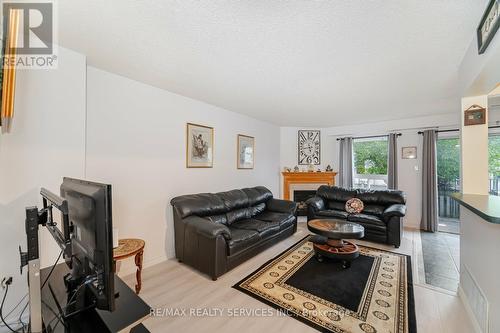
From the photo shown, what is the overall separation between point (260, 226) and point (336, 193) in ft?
7.78

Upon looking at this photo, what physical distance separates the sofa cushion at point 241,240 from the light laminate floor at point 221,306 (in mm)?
295

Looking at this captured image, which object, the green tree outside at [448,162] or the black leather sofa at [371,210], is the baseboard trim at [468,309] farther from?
the green tree outside at [448,162]

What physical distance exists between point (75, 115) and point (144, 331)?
2.07 metres

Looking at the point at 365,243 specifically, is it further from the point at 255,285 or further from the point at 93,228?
the point at 93,228

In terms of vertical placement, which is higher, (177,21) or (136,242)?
(177,21)

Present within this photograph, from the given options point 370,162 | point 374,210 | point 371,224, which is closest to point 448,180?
point 370,162

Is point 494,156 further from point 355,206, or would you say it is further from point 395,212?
point 355,206

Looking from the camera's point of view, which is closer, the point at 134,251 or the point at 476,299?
the point at 476,299

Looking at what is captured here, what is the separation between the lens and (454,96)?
3.34 metres

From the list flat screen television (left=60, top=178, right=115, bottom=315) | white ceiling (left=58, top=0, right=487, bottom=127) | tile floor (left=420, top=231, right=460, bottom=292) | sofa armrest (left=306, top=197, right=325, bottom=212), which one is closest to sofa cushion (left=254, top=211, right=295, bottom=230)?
sofa armrest (left=306, top=197, right=325, bottom=212)

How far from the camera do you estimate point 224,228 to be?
2699mm

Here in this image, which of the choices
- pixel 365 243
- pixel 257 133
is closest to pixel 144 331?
pixel 365 243

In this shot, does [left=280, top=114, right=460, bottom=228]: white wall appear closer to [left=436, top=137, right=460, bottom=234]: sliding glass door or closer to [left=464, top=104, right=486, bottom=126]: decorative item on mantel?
[left=436, top=137, right=460, bottom=234]: sliding glass door

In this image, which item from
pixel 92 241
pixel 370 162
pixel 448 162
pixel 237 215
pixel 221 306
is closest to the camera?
pixel 92 241
